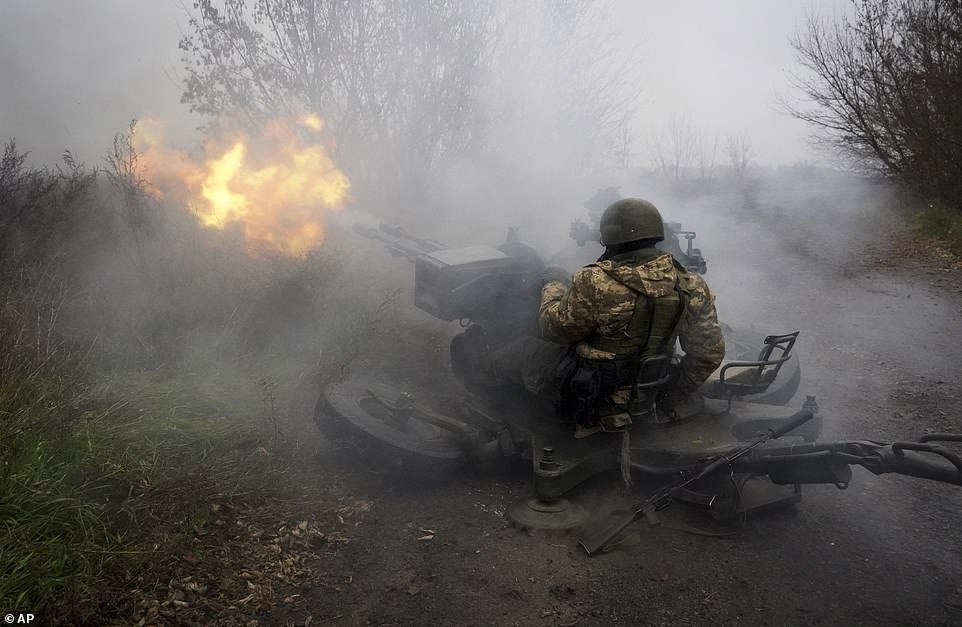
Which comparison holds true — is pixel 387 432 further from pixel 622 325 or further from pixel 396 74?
pixel 396 74

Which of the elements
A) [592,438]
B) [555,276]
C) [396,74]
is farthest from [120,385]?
[396,74]

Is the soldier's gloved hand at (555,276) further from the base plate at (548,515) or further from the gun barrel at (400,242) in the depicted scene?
the base plate at (548,515)

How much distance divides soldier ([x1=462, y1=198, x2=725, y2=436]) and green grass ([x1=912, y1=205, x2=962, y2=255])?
33.4 ft

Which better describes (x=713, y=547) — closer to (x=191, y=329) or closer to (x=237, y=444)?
(x=237, y=444)

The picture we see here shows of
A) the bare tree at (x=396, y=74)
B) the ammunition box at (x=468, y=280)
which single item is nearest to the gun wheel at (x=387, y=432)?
the ammunition box at (x=468, y=280)

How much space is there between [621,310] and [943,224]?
1269 centimetres

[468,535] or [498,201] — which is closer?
[468,535]

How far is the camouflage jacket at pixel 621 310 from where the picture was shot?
12.7ft

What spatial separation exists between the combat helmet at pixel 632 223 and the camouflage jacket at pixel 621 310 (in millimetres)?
155

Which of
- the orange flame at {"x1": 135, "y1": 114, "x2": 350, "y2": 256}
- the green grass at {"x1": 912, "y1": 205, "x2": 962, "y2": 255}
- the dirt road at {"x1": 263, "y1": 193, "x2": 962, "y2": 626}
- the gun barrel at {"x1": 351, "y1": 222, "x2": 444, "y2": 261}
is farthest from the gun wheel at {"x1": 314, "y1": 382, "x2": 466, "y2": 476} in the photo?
the green grass at {"x1": 912, "y1": 205, "x2": 962, "y2": 255}

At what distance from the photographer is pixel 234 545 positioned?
3.67 metres

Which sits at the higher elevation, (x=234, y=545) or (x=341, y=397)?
(x=341, y=397)

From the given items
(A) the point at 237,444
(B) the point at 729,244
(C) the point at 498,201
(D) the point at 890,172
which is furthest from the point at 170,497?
(D) the point at 890,172

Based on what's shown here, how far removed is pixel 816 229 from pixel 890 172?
2.19 metres
